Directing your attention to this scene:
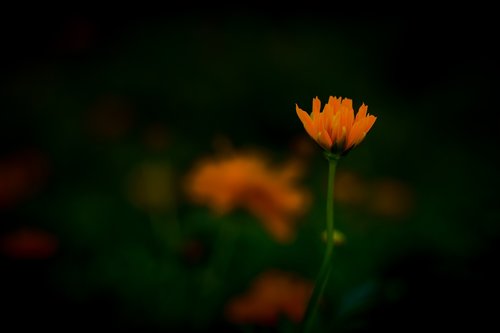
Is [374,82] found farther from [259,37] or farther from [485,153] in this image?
[485,153]

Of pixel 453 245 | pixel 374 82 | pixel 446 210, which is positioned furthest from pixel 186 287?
pixel 374 82

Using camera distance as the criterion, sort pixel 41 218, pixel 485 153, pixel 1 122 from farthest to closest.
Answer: pixel 1 122
pixel 485 153
pixel 41 218

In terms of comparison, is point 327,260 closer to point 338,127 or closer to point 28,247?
point 338,127

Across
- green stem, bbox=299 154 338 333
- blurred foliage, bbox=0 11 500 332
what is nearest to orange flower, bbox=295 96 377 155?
green stem, bbox=299 154 338 333

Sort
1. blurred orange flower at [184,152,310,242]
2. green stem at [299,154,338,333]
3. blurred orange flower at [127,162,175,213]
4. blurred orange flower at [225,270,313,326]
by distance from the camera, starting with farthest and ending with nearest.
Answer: blurred orange flower at [127,162,175,213] < blurred orange flower at [184,152,310,242] < blurred orange flower at [225,270,313,326] < green stem at [299,154,338,333]

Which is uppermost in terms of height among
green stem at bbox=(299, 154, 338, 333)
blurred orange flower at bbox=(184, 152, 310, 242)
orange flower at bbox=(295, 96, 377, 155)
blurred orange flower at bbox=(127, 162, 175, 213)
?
blurred orange flower at bbox=(127, 162, 175, 213)

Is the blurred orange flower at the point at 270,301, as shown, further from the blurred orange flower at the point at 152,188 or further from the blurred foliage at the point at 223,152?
the blurred orange flower at the point at 152,188

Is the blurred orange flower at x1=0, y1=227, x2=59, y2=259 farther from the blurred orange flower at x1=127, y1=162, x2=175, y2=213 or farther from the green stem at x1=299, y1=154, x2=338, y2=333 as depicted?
the green stem at x1=299, y1=154, x2=338, y2=333
